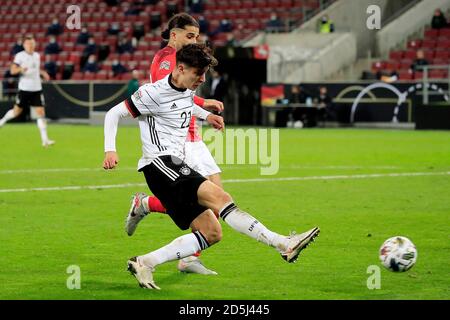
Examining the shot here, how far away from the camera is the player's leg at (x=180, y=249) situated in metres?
7.71

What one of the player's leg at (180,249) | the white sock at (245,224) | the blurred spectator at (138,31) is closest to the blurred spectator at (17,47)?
the blurred spectator at (138,31)

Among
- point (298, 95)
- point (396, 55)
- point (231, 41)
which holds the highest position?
point (231, 41)

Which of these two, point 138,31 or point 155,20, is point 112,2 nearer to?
point 138,31

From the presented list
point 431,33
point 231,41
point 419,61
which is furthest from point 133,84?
point 431,33

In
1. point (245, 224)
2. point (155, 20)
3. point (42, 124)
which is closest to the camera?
point (245, 224)

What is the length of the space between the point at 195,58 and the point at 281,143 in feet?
61.5

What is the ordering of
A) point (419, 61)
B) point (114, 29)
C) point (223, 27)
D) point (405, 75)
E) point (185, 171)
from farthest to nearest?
point (114, 29)
point (223, 27)
point (405, 75)
point (419, 61)
point (185, 171)

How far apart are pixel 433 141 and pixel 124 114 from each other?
63.5ft

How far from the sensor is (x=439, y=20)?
3581 centimetres

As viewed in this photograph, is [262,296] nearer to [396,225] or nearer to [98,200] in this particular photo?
[396,225]

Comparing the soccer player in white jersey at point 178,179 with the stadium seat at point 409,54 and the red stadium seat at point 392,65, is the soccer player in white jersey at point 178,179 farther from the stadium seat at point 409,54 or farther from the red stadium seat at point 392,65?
the stadium seat at point 409,54

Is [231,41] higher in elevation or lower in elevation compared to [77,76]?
higher

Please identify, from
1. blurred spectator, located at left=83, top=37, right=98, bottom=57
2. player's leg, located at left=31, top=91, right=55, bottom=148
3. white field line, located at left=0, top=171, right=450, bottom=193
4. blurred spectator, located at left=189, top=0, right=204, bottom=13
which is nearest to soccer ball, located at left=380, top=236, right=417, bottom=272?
white field line, located at left=0, top=171, right=450, bottom=193

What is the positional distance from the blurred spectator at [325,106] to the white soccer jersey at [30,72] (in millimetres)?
12237
